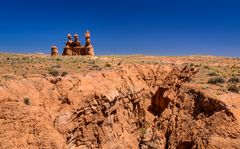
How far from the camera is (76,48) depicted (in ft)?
154

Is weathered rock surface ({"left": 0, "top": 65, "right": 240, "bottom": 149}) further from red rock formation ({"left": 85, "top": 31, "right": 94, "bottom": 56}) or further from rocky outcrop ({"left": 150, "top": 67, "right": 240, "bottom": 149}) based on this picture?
red rock formation ({"left": 85, "top": 31, "right": 94, "bottom": 56})

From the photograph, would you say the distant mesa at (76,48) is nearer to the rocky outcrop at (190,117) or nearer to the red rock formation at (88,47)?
the red rock formation at (88,47)

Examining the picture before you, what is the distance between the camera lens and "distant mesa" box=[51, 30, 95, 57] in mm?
45312

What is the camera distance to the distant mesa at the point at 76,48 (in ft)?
149

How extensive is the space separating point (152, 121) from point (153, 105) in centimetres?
184

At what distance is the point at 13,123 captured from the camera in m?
13.2

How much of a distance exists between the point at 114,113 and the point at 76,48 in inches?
1135

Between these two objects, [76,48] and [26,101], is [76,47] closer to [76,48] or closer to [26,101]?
[76,48]

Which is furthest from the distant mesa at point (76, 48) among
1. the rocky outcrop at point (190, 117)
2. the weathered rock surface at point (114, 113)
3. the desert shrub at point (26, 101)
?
the desert shrub at point (26, 101)

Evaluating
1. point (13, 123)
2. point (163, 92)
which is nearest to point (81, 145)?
point (13, 123)

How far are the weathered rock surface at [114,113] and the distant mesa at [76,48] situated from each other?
68.7 feet

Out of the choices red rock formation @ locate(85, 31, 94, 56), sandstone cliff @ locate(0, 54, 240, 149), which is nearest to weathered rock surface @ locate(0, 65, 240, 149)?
sandstone cliff @ locate(0, 54, 240, 149)

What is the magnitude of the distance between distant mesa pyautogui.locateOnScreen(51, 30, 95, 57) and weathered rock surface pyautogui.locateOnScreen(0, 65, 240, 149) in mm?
20929

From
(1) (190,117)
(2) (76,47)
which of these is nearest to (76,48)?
(2) (76,47)
